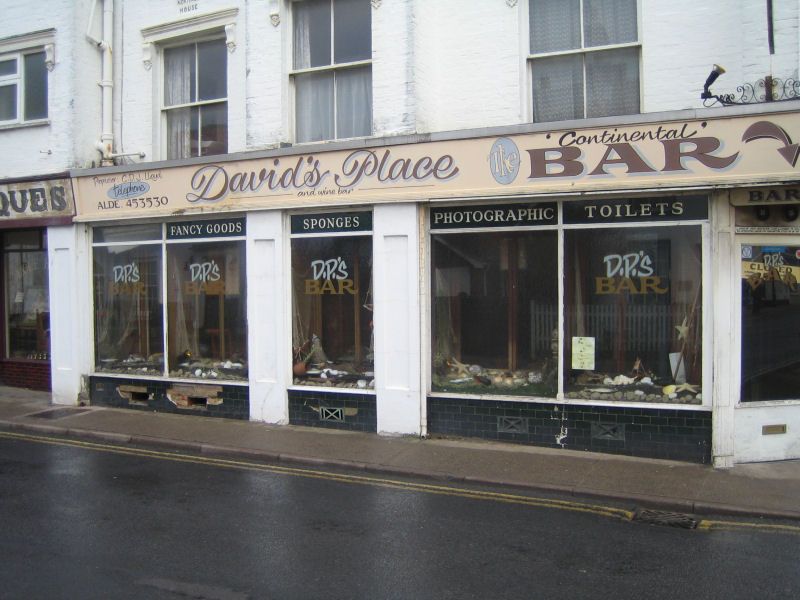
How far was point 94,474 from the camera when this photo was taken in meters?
8.69

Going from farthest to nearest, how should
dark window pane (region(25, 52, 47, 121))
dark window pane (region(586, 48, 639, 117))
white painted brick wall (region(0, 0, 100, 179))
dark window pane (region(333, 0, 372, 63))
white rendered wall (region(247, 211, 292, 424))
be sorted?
dark window pane (region(25, 52, 47, 121)) → white painted brick wall (region(0, 0, 100, 179)) → white rendered wall (region(247, 211, 292, 424)) → dark window pane (region(333, 0, 372, 63)) → dark window pane (region(586, 48, 639, 117))

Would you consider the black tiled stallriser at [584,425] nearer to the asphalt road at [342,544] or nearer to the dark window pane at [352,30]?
the asphalt road at [342,544]

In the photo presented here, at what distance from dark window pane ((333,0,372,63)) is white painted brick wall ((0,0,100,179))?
4878 mm

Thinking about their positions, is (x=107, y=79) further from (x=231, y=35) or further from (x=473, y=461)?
(x=473, y=461)

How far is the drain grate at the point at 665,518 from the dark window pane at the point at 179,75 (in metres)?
9.93

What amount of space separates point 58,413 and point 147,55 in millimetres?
6395

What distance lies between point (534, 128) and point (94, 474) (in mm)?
6956

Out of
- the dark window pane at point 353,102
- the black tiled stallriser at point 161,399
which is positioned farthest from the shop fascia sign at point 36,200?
the dark window pane at point 353,102

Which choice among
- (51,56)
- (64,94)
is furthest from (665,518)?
(51,56)

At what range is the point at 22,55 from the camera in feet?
45.0

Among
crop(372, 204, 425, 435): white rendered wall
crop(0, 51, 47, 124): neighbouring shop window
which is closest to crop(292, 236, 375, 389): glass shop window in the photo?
crop(372, 204, 425, 435): white rendered wall

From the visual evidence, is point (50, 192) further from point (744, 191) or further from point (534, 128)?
point (744, 191)

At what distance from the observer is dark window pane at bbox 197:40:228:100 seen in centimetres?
1249

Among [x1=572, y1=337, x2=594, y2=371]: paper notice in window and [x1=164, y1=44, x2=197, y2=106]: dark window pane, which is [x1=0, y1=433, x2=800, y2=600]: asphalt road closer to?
[x1=572, y1=337, x2=594, y2=371]: paper notice in window
